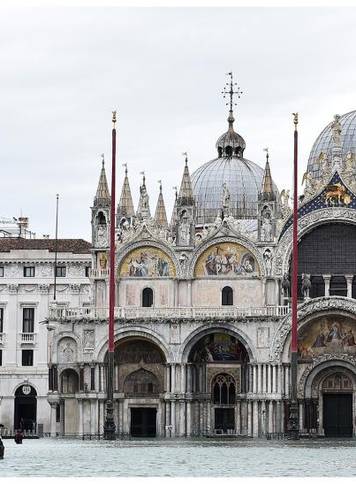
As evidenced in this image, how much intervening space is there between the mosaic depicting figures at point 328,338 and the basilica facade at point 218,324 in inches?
3.1

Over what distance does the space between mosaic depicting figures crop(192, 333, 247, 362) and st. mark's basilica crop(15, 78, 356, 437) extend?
0.27ft

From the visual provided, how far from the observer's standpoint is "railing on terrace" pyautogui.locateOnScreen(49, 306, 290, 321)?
10125 cm

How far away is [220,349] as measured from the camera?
339 ft

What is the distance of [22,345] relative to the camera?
120m

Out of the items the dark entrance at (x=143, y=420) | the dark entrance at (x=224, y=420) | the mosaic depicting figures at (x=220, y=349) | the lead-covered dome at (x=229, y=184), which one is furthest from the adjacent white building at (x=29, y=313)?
the dark entrance at (x=224, y=420)

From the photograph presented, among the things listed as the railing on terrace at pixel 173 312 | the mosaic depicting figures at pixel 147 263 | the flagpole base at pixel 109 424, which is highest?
the mosaic depicting figures at pixel 147 263

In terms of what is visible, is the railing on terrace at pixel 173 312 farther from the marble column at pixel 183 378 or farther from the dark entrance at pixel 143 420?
the dark entrance at pixel 143 420

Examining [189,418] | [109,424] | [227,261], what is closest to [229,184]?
[227,261]

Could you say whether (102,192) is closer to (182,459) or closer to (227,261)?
(227,261)

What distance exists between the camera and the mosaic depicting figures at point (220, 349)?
102875mm

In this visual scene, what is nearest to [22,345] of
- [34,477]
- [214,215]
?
[214,215]

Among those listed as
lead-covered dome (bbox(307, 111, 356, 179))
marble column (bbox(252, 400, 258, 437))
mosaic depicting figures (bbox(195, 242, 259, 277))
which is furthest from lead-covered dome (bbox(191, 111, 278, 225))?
marble column (bbox(252, 400, 258, 437))

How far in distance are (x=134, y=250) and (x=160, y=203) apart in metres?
7.08

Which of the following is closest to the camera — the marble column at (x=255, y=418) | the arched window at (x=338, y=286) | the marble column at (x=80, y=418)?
the marble column at (x=255, y=418)
